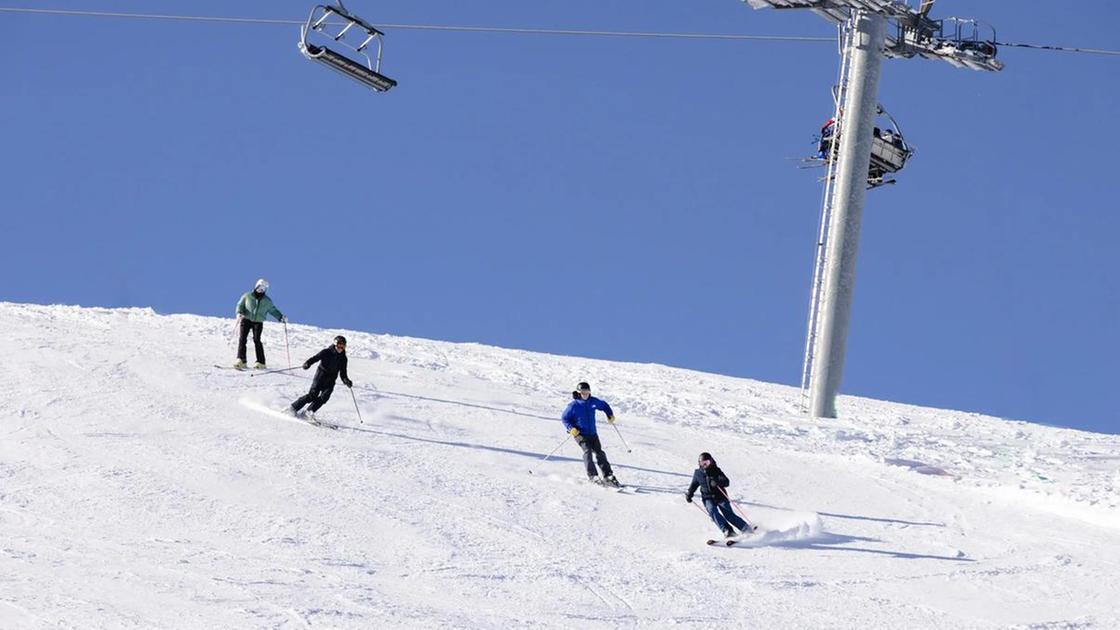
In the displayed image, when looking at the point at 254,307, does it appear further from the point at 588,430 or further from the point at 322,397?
the point at 588,430

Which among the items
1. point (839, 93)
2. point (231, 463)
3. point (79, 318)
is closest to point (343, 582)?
point (231, 463)

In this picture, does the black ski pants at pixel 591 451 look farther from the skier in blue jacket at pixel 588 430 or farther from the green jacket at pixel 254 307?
the green jacket at pixel 254 307

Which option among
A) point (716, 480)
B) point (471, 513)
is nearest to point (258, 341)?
point (471, 513)

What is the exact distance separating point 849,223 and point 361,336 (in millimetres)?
11574

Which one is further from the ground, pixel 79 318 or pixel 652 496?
pixel 79 318

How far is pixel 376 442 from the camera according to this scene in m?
18.3

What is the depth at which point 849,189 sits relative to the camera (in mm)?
30281

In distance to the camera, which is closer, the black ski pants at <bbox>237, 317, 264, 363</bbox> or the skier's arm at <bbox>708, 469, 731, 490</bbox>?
the skier's arm at <bbox>708, 469, 731, 490</bbox>

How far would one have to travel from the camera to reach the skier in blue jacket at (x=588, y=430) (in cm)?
1702

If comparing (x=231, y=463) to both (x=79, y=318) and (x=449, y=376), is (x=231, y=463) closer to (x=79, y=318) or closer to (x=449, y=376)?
(x=449, y=376)

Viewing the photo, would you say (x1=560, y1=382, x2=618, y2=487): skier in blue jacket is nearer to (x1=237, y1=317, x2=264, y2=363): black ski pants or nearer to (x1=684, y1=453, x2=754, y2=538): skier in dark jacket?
(x1=684, y1=453, x2=754, y2=538): skier in dark jacket

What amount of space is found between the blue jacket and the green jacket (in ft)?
23.7

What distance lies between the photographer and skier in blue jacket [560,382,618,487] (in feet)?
55.8

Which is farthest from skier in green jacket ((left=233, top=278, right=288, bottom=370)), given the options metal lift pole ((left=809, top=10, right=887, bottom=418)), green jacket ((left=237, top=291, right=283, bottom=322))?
metal lift pole ((left=809, top=10, right=887, bottom=418))
